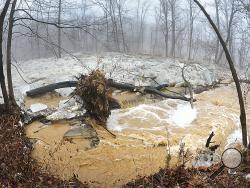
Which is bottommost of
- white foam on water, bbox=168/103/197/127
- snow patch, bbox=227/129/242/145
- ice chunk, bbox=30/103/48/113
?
snow patch, bbox=227/129/242/145

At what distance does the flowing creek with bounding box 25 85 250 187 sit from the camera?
10.2m

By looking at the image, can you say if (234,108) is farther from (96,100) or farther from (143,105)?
(96,100)

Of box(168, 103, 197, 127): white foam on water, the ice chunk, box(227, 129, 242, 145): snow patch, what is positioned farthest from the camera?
the ice chunk

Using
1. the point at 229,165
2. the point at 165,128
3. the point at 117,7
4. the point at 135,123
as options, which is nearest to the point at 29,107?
the point at 135,123

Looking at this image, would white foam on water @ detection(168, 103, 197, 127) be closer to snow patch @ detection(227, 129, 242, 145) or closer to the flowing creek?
the flowing creek

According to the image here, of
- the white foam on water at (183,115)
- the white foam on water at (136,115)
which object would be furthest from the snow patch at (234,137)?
the white foam on water at (136,115)

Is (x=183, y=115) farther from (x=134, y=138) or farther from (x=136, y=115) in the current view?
(x=134, y=138)

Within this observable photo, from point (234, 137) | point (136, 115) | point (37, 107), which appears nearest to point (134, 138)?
point (136, 115)

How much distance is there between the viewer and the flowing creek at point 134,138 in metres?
10.2

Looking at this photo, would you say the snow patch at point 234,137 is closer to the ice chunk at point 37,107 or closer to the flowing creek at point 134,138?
the flowing creek at point 134,138

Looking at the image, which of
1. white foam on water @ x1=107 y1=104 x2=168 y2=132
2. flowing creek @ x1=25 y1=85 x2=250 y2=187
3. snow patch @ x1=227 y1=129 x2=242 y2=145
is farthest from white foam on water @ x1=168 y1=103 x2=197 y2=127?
snow patch @ x1=227 y1=129 x2=242 y2=145

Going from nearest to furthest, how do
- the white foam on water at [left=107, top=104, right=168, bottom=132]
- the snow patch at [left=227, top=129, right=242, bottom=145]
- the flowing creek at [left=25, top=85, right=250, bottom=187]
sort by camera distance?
the flowing creek at [left=25, top=85, right=250, bottom=187] < the snow patch at [left=227, top=129, right=242, bottom=145] < the white foam on water at [left=107, top=104, right=168, bottom=132]

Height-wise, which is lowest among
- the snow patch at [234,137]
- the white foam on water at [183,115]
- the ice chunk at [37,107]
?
the snow patch at [234,137]

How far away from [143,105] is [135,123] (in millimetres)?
2598
